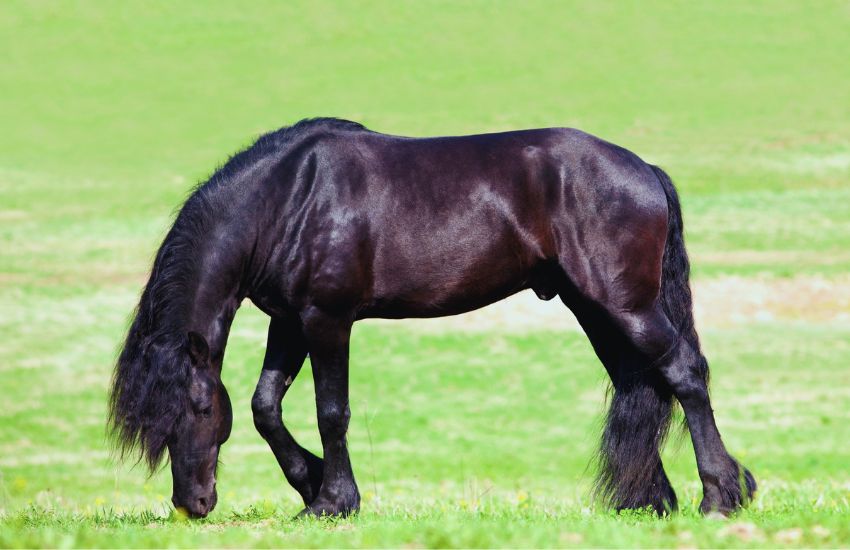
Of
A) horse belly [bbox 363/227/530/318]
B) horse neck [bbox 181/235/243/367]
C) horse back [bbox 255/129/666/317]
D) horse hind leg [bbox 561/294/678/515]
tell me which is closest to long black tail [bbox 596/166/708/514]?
horse hind leg [bbox 561/294/678/515]

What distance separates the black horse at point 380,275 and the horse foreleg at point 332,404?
11 mm

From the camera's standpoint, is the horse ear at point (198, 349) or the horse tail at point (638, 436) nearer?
the horse ear at point (198, 349)

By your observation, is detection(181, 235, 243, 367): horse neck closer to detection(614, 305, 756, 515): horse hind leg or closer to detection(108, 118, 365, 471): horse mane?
detection(108, 118, 365, 471): horse mane

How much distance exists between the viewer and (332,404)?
685cm

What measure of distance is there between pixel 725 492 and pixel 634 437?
2.18 feet

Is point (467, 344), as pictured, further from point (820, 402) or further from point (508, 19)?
point (508, 19)

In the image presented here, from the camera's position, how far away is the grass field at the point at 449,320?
793 centimetres

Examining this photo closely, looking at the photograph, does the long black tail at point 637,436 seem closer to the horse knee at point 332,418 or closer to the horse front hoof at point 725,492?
the horse front hoof at point 725,492

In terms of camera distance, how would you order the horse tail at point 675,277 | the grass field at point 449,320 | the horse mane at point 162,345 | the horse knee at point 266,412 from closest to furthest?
the horse mane at point 162,345
the horse knee at point 266,412
the horse tail at point 675,277
the grass field at point 449,320

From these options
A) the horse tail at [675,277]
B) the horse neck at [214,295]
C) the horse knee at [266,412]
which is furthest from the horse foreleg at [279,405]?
the horse tail at [675,277]

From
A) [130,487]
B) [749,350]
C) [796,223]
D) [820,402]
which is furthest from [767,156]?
[130,487]

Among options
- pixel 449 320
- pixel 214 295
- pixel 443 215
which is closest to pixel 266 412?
pixel 214 295

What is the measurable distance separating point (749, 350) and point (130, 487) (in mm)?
10691

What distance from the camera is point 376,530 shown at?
559cm
